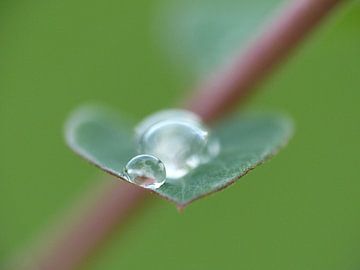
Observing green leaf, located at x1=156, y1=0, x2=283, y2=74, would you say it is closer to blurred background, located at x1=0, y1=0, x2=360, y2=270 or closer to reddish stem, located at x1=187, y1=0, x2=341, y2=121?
blurred background, located at x1=0, y1=0, x2=360, y2=270

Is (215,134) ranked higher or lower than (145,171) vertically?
higher

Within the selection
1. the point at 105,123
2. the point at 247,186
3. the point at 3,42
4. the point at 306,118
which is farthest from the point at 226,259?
the point at 105,123

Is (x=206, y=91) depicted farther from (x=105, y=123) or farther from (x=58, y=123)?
(x=58, y=123)

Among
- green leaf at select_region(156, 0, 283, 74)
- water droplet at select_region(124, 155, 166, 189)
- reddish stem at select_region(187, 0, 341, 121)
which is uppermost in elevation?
green leaf at select_region(156, 0, 283, 74)

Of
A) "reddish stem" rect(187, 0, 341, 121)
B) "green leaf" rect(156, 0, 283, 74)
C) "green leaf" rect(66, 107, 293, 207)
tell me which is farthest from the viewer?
"green leaf" rect(156, 0, 283, 74)

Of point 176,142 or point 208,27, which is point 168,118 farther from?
point 208,27

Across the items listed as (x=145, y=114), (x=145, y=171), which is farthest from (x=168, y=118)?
(x=145, y=114)

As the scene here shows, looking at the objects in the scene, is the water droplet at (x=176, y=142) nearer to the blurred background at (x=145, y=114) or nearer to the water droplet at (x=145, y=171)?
the water droplet at (x=145, y=171)

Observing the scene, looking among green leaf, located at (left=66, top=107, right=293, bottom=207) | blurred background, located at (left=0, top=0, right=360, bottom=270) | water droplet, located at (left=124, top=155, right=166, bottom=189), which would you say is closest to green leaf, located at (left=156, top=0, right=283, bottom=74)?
blurred background, located at (left=0, top=0, right=360, bottom=270)
